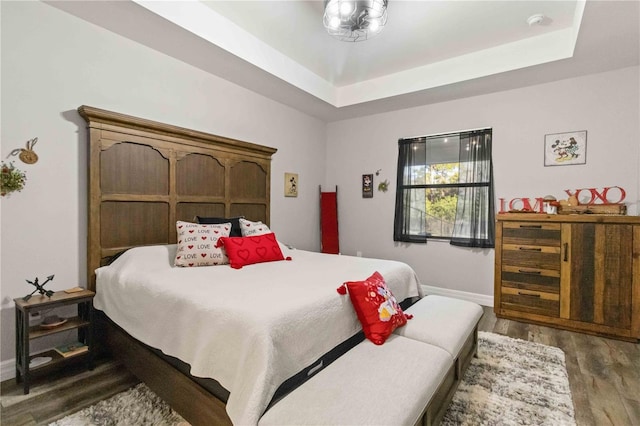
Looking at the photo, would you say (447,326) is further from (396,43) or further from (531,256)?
(396,43)

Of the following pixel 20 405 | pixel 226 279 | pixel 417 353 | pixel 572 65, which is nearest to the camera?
pixel 417 353

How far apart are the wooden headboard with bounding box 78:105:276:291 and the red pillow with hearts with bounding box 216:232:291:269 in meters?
0.74

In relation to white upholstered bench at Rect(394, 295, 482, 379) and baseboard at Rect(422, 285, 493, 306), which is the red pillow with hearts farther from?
baseboard at Rect(422, 285, 493, 306)

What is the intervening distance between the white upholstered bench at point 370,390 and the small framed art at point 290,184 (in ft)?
9.57

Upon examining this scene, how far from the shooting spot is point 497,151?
3.74m

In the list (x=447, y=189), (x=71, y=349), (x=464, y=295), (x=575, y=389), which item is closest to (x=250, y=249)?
(x=71, y=349)

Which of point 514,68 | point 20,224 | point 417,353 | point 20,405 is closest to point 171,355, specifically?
point 20,405

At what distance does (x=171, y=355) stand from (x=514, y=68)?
12.5 ft

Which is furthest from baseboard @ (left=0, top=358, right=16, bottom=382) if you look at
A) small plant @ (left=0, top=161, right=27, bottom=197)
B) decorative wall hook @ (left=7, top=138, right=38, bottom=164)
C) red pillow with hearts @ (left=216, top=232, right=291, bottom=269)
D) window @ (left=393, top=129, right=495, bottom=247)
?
window @ (left=393, top=129, right=495, bottom=247)

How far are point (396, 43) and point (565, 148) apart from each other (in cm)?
213

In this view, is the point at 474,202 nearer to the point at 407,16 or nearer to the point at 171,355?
the point at 407,16

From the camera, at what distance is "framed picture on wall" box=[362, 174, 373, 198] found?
4.69 metres

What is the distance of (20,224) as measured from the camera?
2.16 metres

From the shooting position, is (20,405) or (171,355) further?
(20,405)
